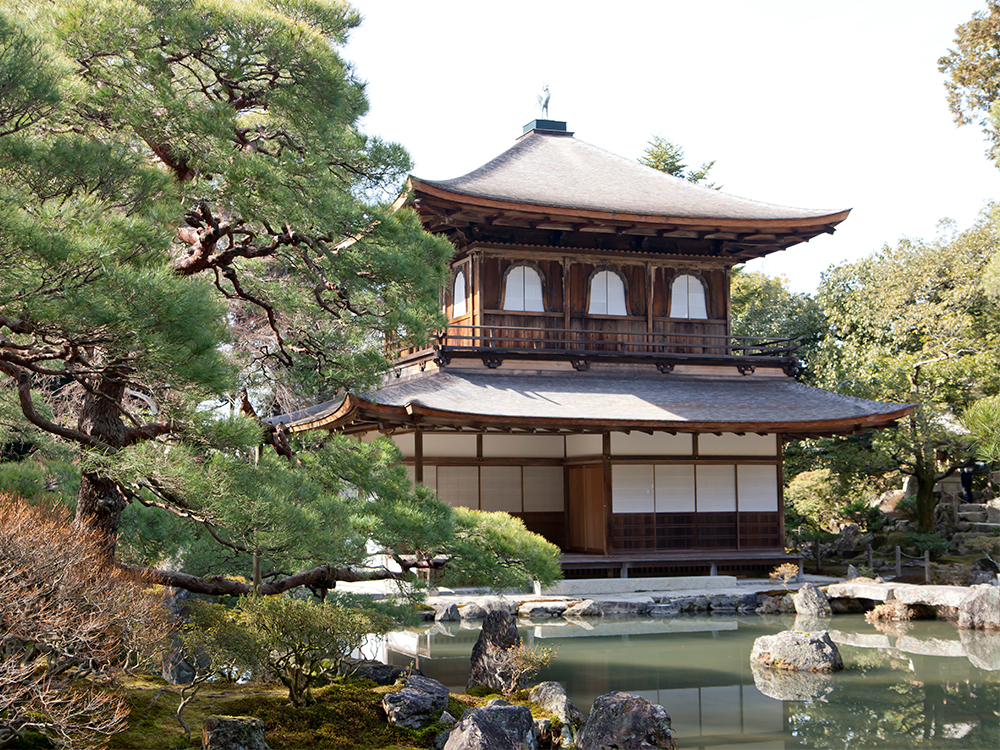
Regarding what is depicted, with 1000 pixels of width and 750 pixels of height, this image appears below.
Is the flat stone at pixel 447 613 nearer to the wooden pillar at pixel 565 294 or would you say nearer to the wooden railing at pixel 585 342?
the wooden railing at pixel 585 342

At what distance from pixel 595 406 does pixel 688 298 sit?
163 inches

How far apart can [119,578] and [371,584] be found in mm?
8761

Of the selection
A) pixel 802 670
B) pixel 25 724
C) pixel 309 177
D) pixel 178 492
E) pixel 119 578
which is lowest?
pixel 802 670

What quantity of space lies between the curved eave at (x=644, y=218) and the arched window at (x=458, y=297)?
2.14 meters

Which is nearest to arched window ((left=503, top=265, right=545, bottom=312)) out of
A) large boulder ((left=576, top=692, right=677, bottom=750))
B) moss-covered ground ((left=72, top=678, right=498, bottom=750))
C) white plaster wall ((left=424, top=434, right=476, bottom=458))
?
white plaster wall ((left=424, top=434, right=476, bottom=458))

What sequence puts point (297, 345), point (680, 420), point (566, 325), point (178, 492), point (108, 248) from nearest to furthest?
point (108, 248) → point (178, 492) → point (297, 345) → point (680, 420) → point (566, 325)

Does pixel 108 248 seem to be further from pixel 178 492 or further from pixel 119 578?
pixel 119 578

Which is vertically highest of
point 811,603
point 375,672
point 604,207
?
point 604,207

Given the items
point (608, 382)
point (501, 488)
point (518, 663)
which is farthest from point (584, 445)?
point (518, 663)

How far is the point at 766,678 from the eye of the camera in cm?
962

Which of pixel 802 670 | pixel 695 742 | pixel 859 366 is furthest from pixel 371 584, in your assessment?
pixel 859 366

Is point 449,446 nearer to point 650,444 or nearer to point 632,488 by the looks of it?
point 632,488

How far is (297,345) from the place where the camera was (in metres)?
8.10

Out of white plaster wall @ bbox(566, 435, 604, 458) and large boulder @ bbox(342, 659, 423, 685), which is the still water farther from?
white plaster wall @ bbox(566, 435, 604, 458)
